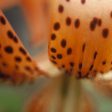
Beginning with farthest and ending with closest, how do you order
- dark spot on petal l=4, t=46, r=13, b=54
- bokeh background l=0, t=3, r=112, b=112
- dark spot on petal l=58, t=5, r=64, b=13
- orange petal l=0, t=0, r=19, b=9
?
orange petal l=0, t=0, r=19, b=9 → bokeh background l=0, t=3, r=112, b=112 → dark spot on petal l=4, t=46, r=13, b=54 → dark spot on petal l=58, t=5, r=64, b=13

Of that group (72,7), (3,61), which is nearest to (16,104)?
(3,61)

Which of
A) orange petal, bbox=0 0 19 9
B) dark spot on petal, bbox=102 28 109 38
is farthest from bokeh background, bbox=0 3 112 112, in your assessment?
dark spot on petal, bbox=102 28 109 38

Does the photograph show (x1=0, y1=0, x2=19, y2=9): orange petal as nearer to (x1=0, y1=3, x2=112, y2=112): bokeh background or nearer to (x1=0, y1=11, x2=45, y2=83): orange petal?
(x1=0, y1=3, x2=112, y2=112): bokeh background

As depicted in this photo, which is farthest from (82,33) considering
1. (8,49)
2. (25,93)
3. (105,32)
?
(25,93)

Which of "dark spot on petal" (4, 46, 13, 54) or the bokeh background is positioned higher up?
the bokeh background

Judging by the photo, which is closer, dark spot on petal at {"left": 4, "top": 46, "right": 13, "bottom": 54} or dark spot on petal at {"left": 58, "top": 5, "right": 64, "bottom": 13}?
dark spot on petal at {"left": 58, "top": 5, "right": 64, "bottom": 13}

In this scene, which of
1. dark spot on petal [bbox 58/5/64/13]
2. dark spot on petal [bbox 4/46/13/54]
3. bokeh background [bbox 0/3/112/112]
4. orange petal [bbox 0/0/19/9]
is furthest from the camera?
orange petal [bbox 0/0/19/9]

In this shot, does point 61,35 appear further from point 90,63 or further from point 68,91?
point 68,91
